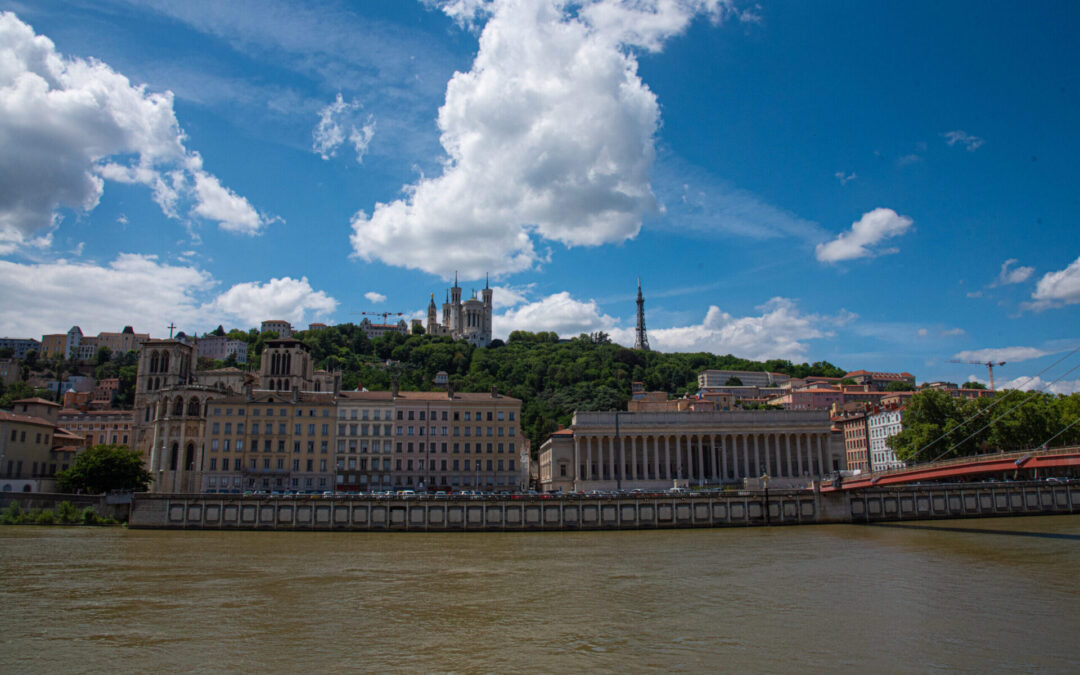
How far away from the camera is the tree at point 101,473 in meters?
64.4

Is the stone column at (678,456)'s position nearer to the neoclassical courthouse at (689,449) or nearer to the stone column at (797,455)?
the neoclassical courthouse at (689,449)

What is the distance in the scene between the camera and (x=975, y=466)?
1875 inches

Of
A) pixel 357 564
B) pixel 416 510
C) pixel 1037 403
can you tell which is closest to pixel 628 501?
pixel 416 510

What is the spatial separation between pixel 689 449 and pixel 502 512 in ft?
153

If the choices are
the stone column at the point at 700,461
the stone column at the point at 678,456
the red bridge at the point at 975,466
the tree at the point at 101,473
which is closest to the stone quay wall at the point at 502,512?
the red bridge at the point at 975,466

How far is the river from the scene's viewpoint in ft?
59.1

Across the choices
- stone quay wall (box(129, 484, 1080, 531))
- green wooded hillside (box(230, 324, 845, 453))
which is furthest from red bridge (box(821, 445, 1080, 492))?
green wooded hillside (box(230, 324, 845, 453))

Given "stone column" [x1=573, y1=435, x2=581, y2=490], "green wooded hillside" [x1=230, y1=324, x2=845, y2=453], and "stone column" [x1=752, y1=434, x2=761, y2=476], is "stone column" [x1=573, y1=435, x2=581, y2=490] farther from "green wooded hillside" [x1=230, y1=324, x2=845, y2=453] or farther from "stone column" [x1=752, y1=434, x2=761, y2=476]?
"green wooded hillside" [x1=230, y1=324, x2=845, y2=453]

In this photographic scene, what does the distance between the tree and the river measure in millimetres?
21838

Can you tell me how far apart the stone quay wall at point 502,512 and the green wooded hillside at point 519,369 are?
6315 centimetres

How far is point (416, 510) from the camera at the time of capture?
5862 cm

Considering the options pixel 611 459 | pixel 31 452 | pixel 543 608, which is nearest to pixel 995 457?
pixel 543 608

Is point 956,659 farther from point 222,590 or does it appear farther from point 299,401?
point 299,401

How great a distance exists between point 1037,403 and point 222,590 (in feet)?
280
